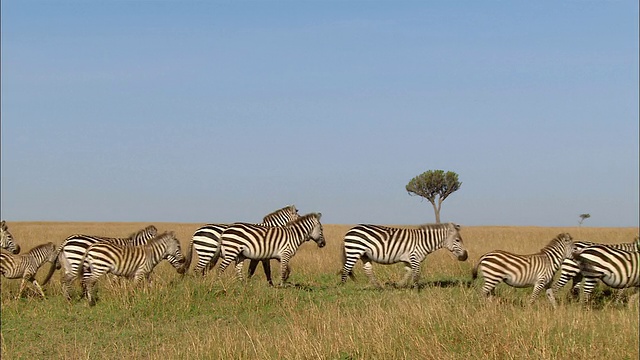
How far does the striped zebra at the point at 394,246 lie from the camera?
1509cm

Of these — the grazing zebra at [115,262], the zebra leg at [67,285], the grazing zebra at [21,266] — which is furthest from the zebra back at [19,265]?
the grazing zebra at [115,262]

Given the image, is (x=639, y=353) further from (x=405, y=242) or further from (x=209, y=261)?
(x=209, y=261)

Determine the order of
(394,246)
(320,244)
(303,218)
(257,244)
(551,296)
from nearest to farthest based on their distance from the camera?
(551,296), (257,244), (394,246), (303,218), (320,244)

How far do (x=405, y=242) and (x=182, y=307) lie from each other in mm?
5560

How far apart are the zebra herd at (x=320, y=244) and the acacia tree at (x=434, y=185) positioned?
149ft

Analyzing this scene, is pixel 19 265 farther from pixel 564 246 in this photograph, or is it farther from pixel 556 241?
pixel 564 246

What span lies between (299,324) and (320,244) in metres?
6.17

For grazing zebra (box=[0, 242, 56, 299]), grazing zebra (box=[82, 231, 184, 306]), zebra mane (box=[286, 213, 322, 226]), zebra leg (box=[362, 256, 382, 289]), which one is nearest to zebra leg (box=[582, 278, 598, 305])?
zebra leg (box=[362, 256, 382, 289])

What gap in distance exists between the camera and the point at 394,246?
1511 centimetres

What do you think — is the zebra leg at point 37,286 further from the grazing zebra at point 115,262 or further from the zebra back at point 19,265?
the grazing zebra at point 115,262

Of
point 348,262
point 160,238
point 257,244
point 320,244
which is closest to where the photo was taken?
point 160,238

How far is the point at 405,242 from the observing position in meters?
15.1

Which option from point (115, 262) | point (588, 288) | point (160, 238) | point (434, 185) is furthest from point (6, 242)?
point (434, 185)

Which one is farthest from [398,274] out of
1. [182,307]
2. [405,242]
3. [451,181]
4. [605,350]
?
[451,181]
